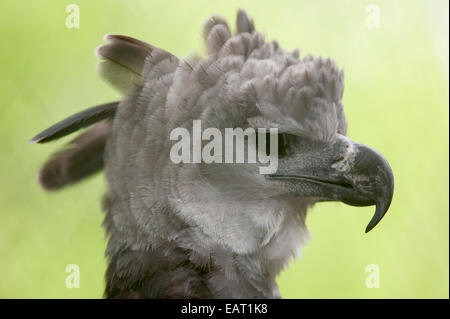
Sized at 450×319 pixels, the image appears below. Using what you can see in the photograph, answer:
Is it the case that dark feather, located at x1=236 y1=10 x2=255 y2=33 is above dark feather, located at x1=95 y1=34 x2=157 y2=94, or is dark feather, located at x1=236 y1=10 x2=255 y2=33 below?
above

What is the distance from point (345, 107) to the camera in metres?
1.44

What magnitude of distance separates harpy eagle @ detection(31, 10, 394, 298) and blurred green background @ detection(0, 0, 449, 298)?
90 millimetres

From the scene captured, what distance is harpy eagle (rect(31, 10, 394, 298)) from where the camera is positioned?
1061 mm

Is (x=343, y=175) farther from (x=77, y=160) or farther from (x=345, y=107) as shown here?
(x=77, y=160)

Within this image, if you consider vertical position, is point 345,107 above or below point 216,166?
above

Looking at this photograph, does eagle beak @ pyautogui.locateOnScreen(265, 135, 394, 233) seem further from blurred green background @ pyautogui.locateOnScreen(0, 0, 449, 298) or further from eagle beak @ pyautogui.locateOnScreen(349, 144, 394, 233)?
blurred green background @ pyautogui.locateOnScreen(0, 0, 449, 298)

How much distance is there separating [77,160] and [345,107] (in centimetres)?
71

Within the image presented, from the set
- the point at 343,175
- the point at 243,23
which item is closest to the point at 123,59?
the point at 243,23

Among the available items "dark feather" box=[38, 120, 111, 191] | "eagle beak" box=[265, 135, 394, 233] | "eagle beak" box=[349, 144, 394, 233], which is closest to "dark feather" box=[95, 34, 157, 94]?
"dark feather" box=[38, 120, 111, 191]

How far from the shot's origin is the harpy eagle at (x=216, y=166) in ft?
3.48

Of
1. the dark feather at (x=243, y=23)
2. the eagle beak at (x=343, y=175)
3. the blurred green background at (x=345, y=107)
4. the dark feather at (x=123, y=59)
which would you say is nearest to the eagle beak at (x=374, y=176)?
the eagle beak at (x=343, y=175)

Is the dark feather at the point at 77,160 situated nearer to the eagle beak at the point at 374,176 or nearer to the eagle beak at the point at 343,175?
the eagle beak at the point at 343,175

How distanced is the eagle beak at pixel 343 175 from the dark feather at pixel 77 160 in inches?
15.7
